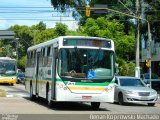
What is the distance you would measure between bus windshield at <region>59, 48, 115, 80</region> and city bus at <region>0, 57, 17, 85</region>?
3229 centimetres

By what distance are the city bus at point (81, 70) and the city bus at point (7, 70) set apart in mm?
31259

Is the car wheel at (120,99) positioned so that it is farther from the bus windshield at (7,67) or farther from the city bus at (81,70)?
the bus windshield at (7,67)

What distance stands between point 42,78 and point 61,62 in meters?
3.84

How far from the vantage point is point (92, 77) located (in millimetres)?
20906

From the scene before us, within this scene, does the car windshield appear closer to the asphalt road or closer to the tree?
the asphalt road

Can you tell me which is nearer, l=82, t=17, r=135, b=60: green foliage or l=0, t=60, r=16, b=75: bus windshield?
l=82, t=17, r=135, b=60: green foliage

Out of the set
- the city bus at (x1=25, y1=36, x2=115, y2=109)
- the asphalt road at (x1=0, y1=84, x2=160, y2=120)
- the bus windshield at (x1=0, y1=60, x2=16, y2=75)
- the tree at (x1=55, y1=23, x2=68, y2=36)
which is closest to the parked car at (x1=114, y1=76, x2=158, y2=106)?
the asphalt road at (x1=0, y1=84, x2=160, y2=120)

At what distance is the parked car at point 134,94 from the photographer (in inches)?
990

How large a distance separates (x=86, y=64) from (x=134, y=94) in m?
5.09

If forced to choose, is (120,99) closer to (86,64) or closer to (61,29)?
(86,64)

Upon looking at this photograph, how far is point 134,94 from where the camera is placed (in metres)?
25.1

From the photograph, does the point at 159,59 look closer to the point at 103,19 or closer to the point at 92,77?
the point at 103,19

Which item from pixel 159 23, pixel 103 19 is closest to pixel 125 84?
pixel 159 23

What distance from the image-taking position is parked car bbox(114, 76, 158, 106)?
82.5 feet
